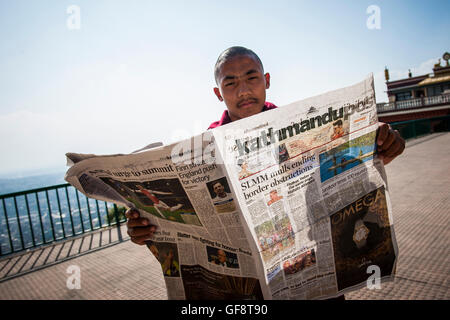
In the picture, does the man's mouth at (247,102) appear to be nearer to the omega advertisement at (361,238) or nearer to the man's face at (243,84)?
the man's face at (243,84)

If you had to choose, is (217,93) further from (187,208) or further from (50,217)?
(50,217)

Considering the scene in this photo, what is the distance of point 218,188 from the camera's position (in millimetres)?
806

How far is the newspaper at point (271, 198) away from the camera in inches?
31.2

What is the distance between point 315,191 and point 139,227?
0.74m

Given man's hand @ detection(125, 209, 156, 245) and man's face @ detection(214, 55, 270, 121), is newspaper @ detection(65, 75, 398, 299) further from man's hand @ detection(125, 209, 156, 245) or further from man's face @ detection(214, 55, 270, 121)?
man's face @ detection(214, 55, 270, 121)

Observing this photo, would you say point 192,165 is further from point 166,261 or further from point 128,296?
point 128,296

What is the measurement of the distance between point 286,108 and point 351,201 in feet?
1.46

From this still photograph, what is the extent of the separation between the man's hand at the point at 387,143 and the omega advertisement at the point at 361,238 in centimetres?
15

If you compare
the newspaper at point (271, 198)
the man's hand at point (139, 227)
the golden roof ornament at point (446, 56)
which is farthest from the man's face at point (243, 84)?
the golden roof ornament at point (446, 56)

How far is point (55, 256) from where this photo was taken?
339 cm

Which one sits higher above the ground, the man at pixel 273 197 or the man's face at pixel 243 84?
the man's face at pixel 243 84

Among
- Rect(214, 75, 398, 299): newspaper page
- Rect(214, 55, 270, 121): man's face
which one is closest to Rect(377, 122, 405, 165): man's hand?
Rect(214, 75, 398, 299): newspaper page

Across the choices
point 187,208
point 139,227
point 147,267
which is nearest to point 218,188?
point 187,208
